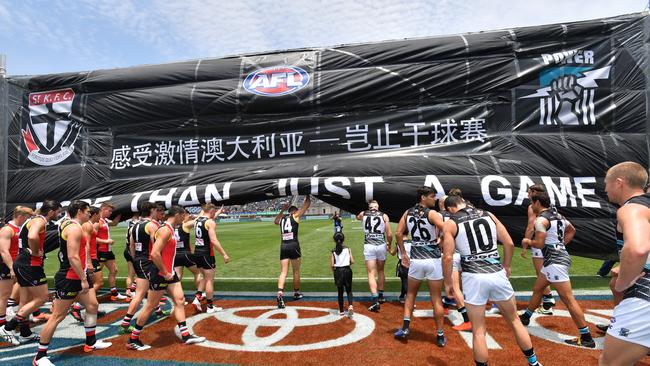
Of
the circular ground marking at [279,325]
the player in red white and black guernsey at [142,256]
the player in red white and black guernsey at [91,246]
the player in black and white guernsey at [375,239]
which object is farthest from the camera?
the player in black and white guernsey at [375,239]

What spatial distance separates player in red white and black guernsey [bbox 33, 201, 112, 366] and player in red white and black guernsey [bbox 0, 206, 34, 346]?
62.8 inches

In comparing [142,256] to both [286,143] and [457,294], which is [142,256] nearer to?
[286,143]

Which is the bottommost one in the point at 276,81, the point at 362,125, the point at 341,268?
the point at 341,268

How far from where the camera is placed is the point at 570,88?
6703 mm

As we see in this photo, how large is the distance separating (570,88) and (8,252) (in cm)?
1100

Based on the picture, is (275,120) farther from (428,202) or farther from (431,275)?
(431,275)

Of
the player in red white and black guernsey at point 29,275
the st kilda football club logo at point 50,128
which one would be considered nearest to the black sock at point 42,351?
the player in red white and black guernsey at point 29,275

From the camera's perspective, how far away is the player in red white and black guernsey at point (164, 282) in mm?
5113

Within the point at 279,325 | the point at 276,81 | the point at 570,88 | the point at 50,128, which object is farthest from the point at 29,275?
the point at 570,88

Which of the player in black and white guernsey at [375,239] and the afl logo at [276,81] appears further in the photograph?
the afl logo at [276,81]

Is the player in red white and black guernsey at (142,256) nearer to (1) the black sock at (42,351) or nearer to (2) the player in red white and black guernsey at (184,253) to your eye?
(1) the black sock at (42,351)

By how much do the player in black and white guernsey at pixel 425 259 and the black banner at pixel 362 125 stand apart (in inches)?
51.3

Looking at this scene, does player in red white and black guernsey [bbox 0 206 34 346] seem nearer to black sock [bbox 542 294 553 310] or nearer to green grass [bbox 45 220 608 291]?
green grass [bbox 45 220 608 291]

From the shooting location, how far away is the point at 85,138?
26.0 ft
